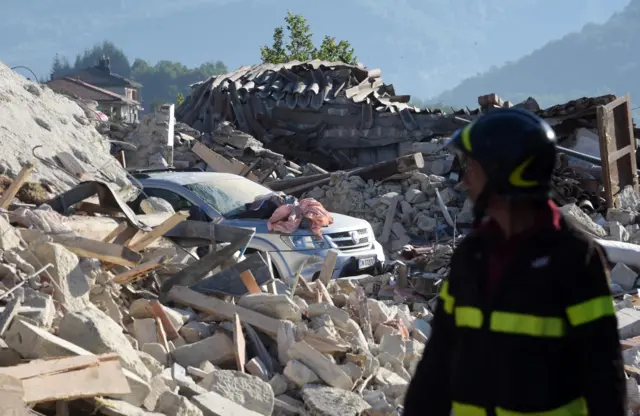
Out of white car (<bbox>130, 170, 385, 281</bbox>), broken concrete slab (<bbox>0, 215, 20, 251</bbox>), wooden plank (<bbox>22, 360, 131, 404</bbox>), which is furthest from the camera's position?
white car (<bbox>130, 170, 385, 281</bbox>)

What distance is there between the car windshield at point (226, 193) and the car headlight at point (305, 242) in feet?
3.15

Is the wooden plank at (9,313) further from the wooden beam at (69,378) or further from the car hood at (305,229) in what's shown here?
the car hood at (305,229)

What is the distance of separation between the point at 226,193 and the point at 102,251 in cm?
508

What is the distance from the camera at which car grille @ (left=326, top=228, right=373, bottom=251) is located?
11.4m

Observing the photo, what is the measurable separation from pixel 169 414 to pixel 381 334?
9.87 feet

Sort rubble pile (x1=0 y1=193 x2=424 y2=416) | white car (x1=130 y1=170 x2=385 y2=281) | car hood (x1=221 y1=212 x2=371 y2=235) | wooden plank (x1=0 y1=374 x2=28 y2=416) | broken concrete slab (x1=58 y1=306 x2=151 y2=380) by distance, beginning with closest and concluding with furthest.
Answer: wooden plank (x1=0 y1=374 x2=28 y2=416)
rubble pile (x1=0 y1=193 x2=424 y2=416)
broken concrete slab (x1=58 y1=306 x2=151 y2=380)
white car (x1=130 y1=170 x2=385 y2=281)
car hood (x1=221 y1=212 x2=371 y2=235)

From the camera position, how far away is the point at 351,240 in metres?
11.7

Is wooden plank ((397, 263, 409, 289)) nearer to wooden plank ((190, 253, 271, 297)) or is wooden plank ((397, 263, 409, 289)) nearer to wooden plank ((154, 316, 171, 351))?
wooden plank ((190, 253, 271, 297))

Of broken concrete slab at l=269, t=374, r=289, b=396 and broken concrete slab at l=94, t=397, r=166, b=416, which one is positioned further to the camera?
broken concrete slab at l=269, t=374, r=289, b=396

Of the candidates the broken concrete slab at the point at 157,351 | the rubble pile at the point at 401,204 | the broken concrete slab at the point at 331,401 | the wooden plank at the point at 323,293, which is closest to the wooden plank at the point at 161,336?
the broken concrete slab at the point at 157,351

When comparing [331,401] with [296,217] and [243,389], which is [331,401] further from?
[296,217]

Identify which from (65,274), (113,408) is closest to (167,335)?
(65,274)

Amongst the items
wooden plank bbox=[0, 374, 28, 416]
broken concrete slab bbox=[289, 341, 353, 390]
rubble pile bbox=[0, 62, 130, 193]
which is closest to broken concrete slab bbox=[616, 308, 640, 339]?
broken concrete slab bbox=[289, 341, 353, 390]

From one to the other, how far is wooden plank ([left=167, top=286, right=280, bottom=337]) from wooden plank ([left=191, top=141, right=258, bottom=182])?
457 inches
